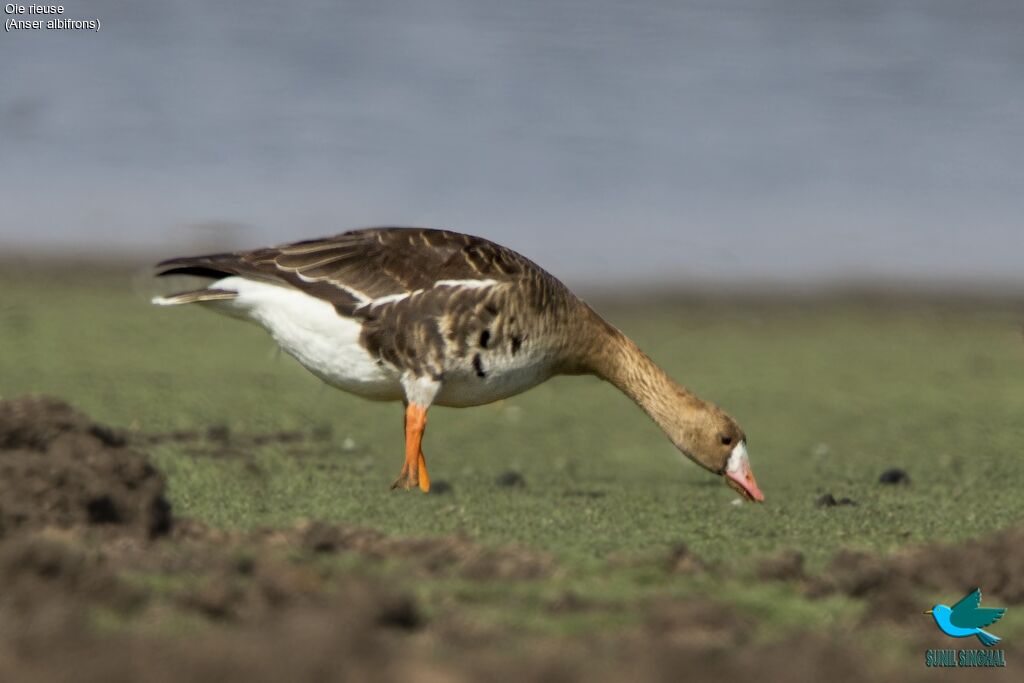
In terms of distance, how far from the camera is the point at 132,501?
639 cm

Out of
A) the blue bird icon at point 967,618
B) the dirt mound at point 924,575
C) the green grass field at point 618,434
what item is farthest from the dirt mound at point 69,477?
the blue bird icon at point 967,618

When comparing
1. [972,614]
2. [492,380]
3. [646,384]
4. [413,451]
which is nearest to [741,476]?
[646,384]

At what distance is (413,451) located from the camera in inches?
348

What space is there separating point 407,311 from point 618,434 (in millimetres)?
3816

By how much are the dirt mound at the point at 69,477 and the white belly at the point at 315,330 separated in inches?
69.8

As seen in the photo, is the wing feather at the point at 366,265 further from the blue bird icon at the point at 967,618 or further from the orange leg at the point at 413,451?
the blue bird icon at the point at 967,618

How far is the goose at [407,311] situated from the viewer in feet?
28.1

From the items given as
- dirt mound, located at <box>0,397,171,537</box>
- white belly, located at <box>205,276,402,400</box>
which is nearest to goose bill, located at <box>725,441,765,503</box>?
white belly, located at <box>205,276,402,400</box>

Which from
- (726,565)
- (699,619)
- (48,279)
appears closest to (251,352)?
(48,279)

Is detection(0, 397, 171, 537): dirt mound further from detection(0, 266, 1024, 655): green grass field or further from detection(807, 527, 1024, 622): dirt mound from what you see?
detection(807, 527, 1024, 622): dirt mound

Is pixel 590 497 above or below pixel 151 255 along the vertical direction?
below

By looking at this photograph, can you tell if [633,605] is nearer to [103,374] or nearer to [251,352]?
[103,374]

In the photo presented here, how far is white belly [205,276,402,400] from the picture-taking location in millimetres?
8664

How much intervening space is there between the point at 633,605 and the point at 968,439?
702 centimetres
